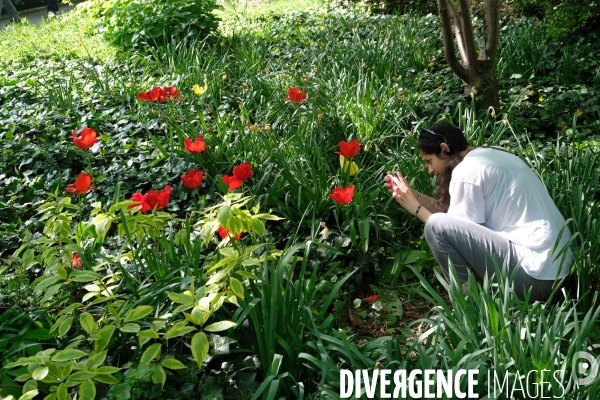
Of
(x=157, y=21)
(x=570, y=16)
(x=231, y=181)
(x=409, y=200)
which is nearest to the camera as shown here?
(x=231, y=181)

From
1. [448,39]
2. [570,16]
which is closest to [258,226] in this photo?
[448,39]

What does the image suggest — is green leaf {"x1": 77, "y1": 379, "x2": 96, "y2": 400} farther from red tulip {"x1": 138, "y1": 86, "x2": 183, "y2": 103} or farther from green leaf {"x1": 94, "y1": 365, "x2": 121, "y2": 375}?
red tulip {"x1": 138, "y1": 86, "x2": 183, "y2": 103}

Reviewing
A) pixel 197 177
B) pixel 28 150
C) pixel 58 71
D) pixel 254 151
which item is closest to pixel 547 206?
pixel 197 177

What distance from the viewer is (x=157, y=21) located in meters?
5.79

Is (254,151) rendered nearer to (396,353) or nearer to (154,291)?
(154,291)

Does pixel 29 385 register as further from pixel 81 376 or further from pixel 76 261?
pixel 76 261

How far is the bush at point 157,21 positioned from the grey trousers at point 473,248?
378 cm

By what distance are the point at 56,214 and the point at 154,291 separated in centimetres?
59

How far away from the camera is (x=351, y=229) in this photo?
3.02m

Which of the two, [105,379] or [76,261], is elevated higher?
[76,261]

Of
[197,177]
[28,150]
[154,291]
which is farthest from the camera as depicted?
[28,150]

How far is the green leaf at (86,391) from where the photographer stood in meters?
1.66

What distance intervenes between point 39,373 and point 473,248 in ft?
5.74

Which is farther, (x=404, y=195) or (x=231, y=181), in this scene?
(x=404, y=195)
